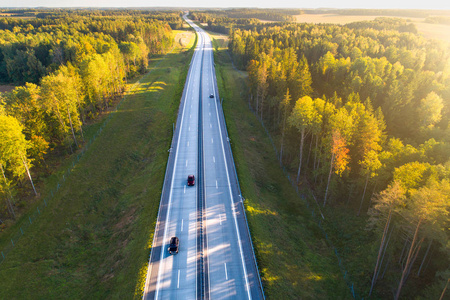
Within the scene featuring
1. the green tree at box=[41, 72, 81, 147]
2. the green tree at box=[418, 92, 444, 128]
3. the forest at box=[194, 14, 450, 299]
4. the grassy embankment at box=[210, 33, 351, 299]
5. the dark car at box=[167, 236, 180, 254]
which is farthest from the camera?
the green tree at box=[41, 72, 81, 147]

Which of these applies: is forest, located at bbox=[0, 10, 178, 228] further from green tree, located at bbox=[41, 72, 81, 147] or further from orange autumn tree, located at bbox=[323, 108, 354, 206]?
orange autumn tree, located at bbox=[323, 108, 354, 206]

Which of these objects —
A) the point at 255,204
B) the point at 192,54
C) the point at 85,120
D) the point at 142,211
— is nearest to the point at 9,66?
the point at 85,120

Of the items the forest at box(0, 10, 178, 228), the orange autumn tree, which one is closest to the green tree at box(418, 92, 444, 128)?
the orange autumn tree

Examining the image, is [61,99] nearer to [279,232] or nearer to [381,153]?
[279,232]

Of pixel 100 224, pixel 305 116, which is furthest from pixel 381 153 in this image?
Result: pixel 100 224

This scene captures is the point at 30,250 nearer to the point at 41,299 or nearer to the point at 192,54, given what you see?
the point at 41,299

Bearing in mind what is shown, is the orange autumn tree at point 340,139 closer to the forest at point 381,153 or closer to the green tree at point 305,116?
the forest at point 381,153

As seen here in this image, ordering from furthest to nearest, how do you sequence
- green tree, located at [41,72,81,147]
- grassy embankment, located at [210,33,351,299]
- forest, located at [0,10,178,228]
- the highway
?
green tree, located at [41,72,81,147], forest, located at [0,10,178,228], grassy embankment, located at [210,33,351,299], the highway

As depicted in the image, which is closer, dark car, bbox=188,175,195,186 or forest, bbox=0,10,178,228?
forest, bbox=0,10,178,228
